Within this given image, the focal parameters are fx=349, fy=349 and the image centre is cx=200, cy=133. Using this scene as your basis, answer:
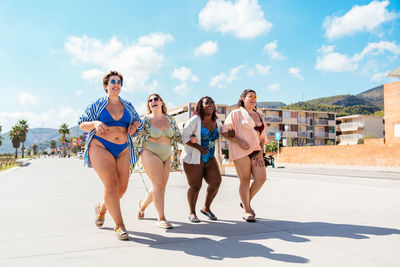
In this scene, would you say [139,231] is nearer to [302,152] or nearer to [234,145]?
[234,145]

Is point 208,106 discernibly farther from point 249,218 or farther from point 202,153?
point 249,218

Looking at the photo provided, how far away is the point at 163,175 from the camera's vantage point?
186 inches

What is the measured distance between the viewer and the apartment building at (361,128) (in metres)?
72.6

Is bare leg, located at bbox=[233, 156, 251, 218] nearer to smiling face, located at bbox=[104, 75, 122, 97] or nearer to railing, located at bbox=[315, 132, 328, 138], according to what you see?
smiling face, located at bbox=[104, 75, 122, 97]

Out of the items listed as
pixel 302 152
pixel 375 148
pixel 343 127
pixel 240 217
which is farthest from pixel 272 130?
pixel 240 217

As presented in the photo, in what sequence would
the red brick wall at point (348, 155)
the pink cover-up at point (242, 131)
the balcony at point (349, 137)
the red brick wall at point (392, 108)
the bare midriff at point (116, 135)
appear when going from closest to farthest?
the bare midriff at point (116, 135)
the pink cover-up at point (242, 131)
the red brick wall at point (348, 155)
the red brick wall at point (392, 108)
the balcony at point (349, 137)

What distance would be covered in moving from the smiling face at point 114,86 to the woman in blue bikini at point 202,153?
3.72 feet

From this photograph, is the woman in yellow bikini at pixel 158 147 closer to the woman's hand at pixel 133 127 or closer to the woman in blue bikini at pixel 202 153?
the woman in blue bikini at pixel 202 153

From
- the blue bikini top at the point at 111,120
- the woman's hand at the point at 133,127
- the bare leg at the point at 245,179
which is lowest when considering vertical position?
the bare leg at the point at 245,179

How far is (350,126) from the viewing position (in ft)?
248

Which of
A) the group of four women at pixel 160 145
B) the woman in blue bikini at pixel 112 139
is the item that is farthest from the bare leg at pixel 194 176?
the woman in blue bikini at pixel 112 139

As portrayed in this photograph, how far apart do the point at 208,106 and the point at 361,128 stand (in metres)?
75.9

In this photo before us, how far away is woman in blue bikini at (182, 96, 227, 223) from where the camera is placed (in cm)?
503

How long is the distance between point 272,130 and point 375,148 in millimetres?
46533
